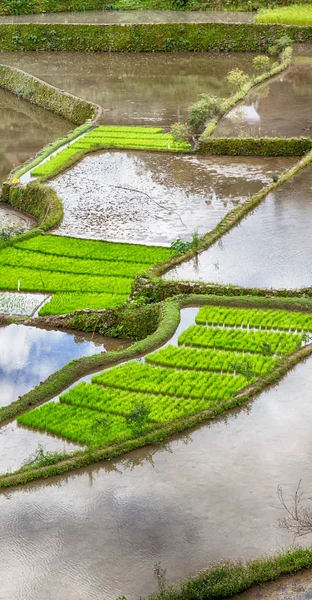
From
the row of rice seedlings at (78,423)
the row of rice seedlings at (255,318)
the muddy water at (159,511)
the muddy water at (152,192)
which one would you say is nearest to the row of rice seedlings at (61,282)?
the muddy water at (152,192)

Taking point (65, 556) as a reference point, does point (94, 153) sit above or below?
above

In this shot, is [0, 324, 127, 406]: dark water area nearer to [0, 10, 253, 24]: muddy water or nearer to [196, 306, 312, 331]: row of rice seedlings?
[196, 306, 312, 331]: row of rice seedlings

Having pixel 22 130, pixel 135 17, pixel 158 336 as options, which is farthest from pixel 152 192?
pixel 135 17

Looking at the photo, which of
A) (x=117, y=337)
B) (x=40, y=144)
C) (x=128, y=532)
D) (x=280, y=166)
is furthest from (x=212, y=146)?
(x=128, y=532)

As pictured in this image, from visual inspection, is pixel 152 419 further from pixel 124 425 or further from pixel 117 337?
pixel 117 337

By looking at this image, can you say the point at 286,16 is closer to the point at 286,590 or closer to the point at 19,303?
the point at 19,303

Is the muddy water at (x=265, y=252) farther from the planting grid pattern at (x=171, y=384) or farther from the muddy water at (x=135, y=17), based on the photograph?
the muddy water at (x=135, y=17)
